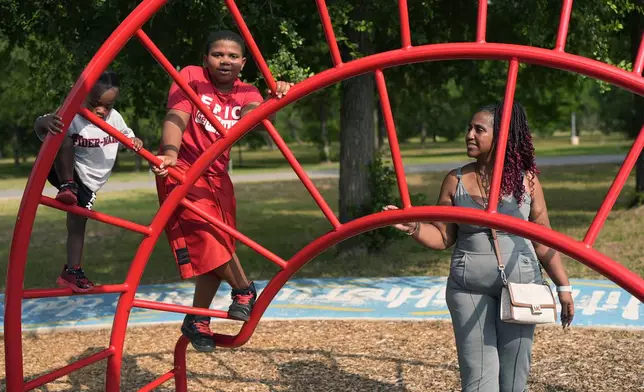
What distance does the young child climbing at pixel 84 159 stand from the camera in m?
3.70

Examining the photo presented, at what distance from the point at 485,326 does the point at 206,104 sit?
1433mm

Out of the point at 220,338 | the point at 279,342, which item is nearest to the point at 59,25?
the point at 279,342

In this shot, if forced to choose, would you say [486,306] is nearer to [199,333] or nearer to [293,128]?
[199,333]

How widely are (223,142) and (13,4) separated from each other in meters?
4.87

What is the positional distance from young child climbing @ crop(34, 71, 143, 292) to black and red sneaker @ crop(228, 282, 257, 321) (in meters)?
0.61

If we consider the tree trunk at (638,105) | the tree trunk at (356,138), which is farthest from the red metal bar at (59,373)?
the tree trunk at (638,105)

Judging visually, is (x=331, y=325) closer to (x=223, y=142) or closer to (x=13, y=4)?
(x=223, y=142)

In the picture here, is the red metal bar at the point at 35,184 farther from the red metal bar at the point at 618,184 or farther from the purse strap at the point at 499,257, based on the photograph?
the red metal bar at the point at 618,184

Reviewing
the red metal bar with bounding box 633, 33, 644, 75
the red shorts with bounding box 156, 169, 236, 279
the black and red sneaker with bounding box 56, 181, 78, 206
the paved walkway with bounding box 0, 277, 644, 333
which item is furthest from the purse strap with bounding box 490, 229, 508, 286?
the paved walkway with bounding box 0, 277, 644, 333

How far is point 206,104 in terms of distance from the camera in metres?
3.50

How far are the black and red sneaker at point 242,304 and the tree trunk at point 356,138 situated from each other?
19.3 ft

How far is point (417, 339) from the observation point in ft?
19.0

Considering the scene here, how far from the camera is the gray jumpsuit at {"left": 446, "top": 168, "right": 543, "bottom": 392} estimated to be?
322 cm

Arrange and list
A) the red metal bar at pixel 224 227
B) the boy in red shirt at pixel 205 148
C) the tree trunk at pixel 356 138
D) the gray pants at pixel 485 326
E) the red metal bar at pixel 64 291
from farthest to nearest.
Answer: the tree trunk at pixel 356 138
the boy in red shirt at pixel 205 148
the red metal bar at pixel 224 227
the gray pants at pixel 485 326
the red metal bar at pixel 64 291
